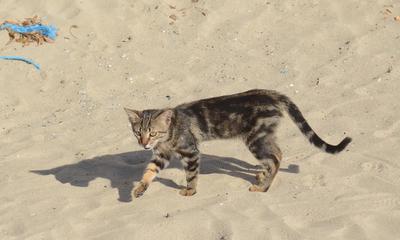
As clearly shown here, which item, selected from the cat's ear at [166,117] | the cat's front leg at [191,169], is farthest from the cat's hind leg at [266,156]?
the cat's ear at [166,117]

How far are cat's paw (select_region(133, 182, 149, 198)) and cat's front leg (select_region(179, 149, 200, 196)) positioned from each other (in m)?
0.40

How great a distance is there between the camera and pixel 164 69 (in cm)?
1046

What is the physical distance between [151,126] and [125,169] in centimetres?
96

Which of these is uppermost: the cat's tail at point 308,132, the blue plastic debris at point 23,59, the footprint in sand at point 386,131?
the blue plastic debris at point 23,59

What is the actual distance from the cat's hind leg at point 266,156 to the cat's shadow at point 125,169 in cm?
30

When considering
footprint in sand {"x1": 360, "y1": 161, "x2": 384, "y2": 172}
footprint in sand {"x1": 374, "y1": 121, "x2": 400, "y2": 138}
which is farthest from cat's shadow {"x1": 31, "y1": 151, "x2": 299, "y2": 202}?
footprint in sand {"x1": 374, "y1": 121, "x2": 400, "y2": 138}

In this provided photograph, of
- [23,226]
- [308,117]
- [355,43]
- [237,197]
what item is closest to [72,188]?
[23,226]

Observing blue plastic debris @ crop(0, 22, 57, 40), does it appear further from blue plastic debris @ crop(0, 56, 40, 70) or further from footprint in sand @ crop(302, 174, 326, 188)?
footprint in sand @ crop(302, 174, 326, 188)

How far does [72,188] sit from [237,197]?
6.10 ft

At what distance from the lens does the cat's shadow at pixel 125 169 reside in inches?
297

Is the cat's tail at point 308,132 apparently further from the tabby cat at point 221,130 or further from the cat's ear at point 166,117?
the cat's ear at point 166,117

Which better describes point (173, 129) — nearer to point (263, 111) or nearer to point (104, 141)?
point (263, 111)

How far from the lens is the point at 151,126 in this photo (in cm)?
718

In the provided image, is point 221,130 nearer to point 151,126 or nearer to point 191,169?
point 191,169
